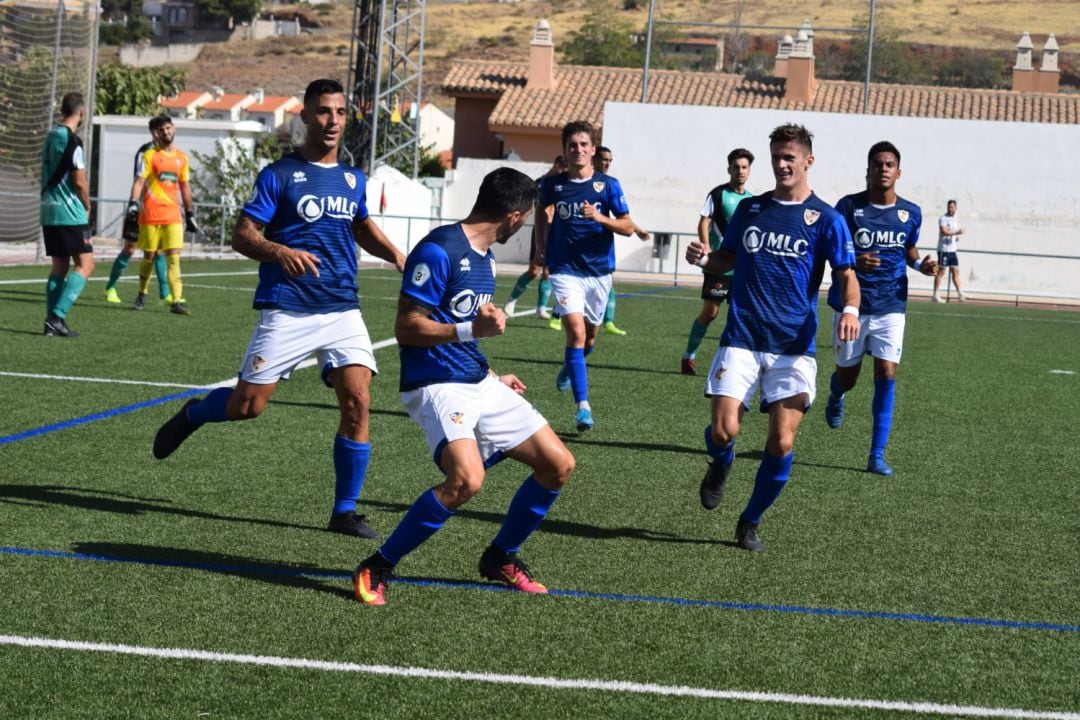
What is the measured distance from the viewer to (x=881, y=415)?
31.1 feet

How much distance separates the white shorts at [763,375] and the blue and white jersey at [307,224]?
177 centimetres

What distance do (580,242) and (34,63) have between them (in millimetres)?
15471

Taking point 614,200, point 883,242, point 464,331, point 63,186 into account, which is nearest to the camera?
point 464,331

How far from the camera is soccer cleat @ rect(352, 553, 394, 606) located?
5.54 m

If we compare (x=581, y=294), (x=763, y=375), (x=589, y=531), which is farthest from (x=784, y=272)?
(x=581, y=294)

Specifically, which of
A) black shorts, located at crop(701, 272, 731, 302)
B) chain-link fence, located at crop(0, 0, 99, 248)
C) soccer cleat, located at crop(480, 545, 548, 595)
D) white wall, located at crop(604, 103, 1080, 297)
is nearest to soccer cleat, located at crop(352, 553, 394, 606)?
soccer cleat, located at crop(480, 545, 548, 595)

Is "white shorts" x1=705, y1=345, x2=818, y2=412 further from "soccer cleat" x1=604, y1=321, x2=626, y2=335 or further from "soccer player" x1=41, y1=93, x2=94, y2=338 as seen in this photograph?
"soccer cleat" x1=604, y1=321, x2=626, y2=335

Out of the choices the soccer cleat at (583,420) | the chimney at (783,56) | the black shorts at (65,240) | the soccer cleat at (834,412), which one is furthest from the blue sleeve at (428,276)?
the chimney at (783,56)

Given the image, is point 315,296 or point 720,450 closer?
point 315,296

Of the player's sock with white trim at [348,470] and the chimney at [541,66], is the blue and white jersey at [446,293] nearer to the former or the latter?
the player's sock with white trim at [348,470]

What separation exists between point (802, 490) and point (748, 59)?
83.0m

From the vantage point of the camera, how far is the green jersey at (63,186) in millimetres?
13758

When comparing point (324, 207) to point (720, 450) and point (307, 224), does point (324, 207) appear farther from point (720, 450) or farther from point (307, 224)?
point (720, 450)

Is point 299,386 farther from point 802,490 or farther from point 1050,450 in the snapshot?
point 1050,450
